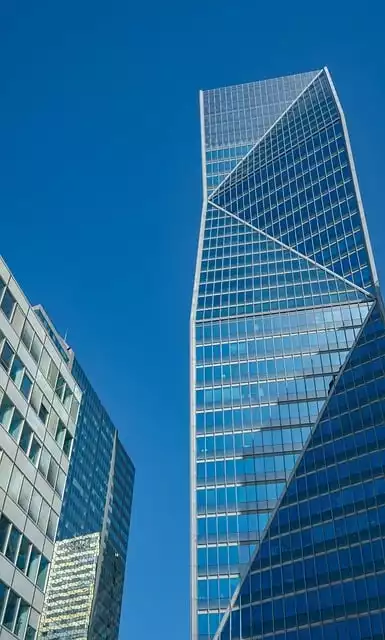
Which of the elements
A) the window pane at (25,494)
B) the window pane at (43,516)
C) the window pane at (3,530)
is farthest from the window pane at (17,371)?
the window pane at (3,530)

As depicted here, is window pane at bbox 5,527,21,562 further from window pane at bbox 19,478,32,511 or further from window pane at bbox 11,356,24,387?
window pane at bbox 11,356,24,387

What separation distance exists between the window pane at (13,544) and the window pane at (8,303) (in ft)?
38.2

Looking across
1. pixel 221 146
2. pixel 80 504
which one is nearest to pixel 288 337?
pixel 80 504

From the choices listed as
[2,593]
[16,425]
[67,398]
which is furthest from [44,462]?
[2,593]

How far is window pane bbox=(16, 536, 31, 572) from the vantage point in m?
36.1

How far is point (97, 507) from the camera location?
155750mm

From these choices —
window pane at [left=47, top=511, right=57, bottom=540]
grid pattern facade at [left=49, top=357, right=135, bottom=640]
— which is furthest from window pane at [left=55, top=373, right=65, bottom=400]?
grid pattern facade at [left=49, top=357, right=135, bottom=640]

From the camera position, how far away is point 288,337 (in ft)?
372

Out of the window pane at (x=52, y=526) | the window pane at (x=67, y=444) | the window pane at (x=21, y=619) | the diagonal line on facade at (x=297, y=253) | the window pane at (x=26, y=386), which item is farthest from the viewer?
the diagonal line on facade at (x=297, y=253)

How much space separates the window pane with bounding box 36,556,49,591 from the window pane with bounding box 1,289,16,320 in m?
13.9

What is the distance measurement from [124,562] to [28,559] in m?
136

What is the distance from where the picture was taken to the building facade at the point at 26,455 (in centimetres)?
3525

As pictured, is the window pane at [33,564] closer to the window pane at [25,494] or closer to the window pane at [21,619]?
the window pane at [21,619]

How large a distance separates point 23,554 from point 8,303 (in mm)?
13671
